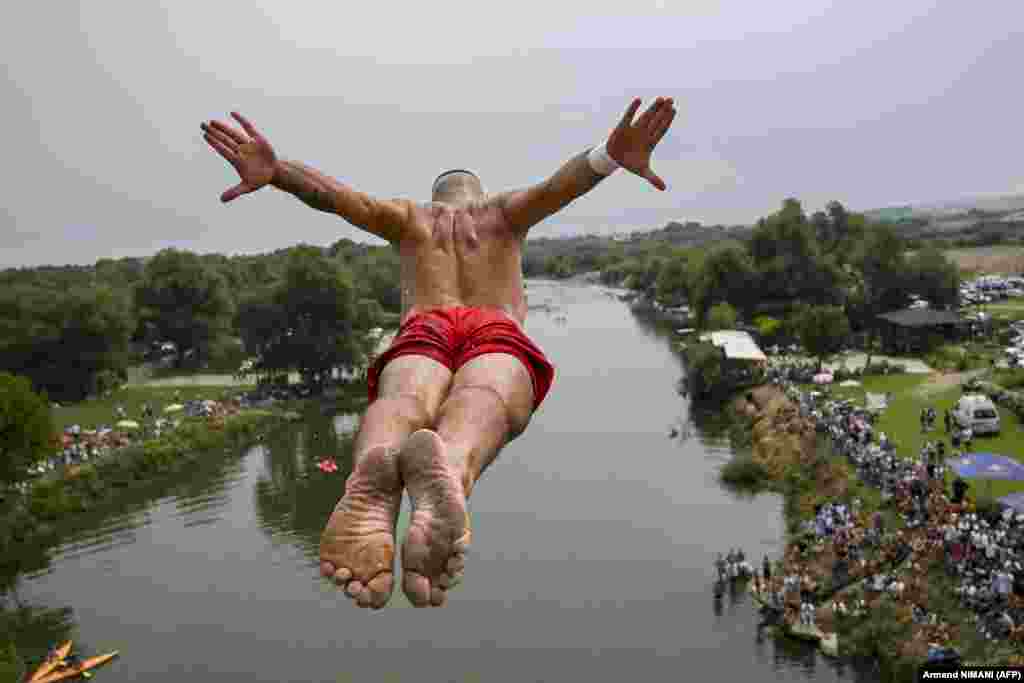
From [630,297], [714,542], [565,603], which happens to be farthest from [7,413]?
[630,297]

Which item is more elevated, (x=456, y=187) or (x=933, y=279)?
(x=456, y=187)

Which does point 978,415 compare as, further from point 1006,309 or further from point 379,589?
point 1006,309

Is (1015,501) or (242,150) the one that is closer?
(242,150)

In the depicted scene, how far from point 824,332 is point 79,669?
35241 mm

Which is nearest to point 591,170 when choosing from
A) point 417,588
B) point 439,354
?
point 439,354

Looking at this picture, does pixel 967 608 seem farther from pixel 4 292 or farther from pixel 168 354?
pixel 168 354

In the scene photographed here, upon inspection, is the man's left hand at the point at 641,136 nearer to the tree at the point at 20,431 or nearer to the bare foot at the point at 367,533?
the bare foot at the point at 367,533

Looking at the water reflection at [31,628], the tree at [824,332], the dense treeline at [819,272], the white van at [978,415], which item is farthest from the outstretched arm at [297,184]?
the dense treeline at [819,272]

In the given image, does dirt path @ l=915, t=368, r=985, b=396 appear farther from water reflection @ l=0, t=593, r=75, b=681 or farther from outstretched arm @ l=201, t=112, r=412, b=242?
outstretched arm @ l=201, t=112, r=412, b=242

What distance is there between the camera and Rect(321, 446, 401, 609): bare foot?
3.38 meters

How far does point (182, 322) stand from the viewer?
62.6 metres

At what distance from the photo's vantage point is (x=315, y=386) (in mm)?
55188

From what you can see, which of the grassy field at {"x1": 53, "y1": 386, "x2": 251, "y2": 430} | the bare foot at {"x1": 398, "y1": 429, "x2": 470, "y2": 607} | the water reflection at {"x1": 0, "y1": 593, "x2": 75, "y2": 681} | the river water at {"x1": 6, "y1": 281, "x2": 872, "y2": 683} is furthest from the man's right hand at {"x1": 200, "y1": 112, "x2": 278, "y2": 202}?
the grassy field at {"x1": 53, "y1": 386, "x2": 251, "y2": 430}

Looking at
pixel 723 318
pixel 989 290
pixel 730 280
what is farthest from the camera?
pixel 730 280
